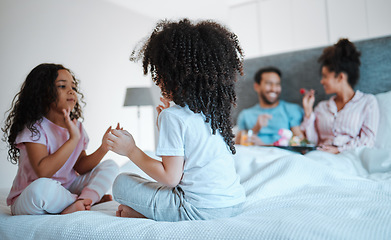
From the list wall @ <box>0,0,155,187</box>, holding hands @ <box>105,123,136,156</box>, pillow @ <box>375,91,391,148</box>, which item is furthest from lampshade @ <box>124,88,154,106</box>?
holding hands @ <box>105,123,136,156</box>

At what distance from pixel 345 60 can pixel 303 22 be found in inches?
43.8

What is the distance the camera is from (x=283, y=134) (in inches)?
96.6

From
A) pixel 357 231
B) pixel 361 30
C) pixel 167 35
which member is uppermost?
pixel 361 30

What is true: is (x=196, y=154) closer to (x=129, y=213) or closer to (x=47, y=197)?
(x=129, y=213)

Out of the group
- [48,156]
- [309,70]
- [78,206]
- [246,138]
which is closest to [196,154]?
[78,206]

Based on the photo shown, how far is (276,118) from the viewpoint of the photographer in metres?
2.69

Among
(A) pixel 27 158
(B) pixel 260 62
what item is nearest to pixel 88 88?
(B) pixel 260 62

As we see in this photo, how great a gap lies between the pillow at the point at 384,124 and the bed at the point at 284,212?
1.13ft

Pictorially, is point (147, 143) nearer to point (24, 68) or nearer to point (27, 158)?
point (24, 68)

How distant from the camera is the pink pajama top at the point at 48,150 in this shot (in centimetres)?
121

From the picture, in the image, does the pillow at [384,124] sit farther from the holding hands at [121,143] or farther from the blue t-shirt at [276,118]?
the holding hands at [121,143]

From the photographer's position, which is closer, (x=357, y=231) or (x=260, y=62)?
(x=357, y=231)

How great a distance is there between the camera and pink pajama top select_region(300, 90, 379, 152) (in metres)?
2.07

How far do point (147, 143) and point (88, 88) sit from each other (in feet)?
2.83
